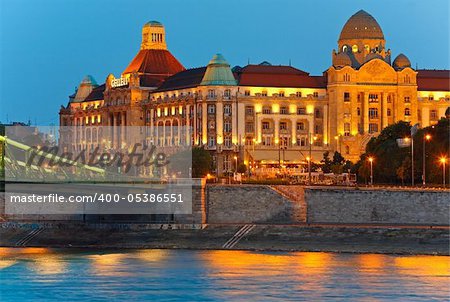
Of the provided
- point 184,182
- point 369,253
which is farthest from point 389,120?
point 369,253

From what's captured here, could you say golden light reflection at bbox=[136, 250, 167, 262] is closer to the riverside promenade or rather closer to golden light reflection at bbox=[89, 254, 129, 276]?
golden light reflection at bbox=[89, 254, 129, 276]

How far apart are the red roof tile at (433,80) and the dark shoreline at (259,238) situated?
3295 inches

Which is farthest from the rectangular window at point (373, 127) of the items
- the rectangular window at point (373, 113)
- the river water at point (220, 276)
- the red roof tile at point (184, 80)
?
the river water at point (220, 276)

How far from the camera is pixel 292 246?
83.1 m

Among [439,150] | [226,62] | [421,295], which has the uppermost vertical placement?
[226,62]

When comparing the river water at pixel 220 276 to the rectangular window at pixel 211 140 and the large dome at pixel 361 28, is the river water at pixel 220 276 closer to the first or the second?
the rectangular window at pixel 211 140

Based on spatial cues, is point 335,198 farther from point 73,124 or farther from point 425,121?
point 73,124

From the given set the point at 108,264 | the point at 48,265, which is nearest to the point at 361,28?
the point at 108,264

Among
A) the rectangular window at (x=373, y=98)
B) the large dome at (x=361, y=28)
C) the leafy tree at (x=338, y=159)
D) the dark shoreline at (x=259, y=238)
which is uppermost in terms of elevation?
the large dome at (x=361, y=28)

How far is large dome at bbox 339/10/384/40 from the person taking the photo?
171625 mm

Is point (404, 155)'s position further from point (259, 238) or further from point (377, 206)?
point (259, 238)

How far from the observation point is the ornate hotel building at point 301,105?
162125 millimetres

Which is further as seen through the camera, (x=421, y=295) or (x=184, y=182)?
(x=184, y=182)

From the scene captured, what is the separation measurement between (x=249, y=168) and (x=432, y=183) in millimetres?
48295
